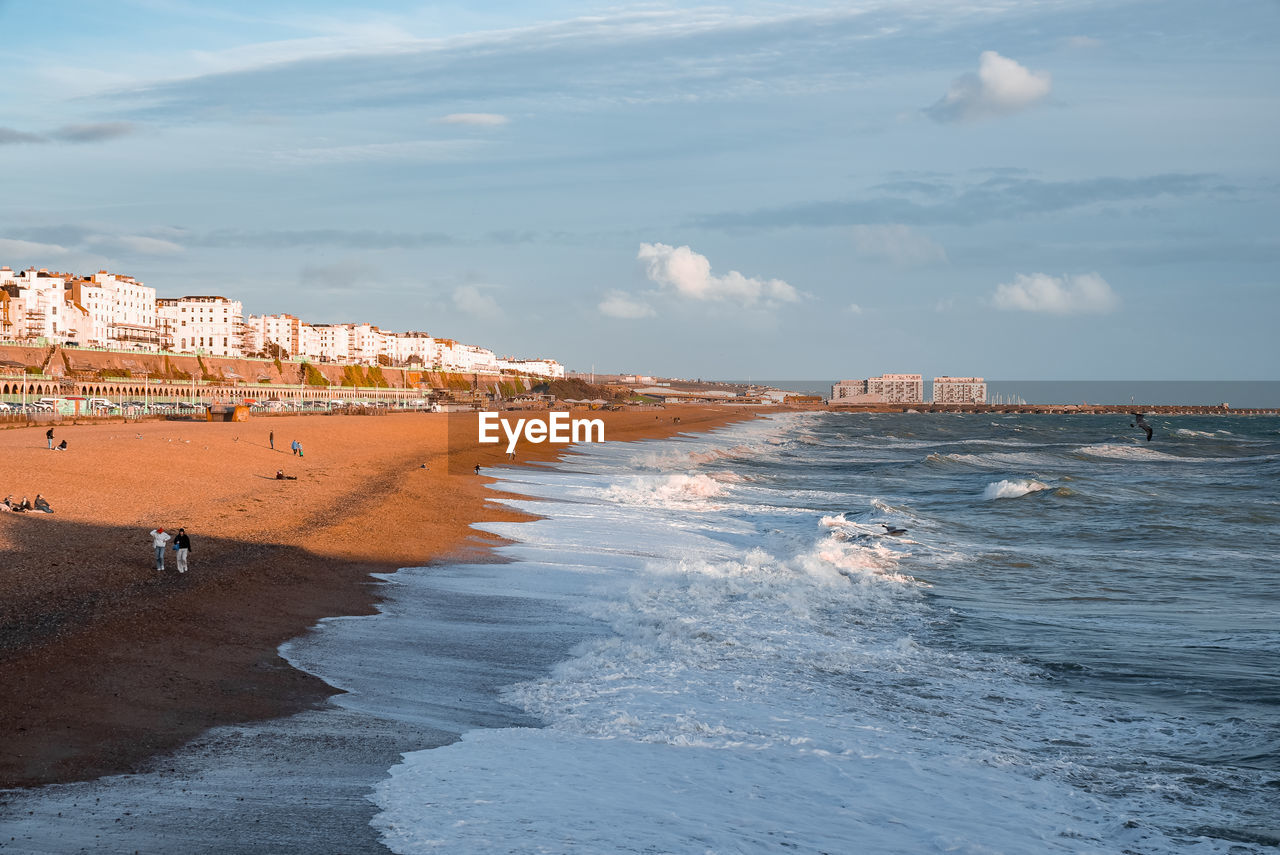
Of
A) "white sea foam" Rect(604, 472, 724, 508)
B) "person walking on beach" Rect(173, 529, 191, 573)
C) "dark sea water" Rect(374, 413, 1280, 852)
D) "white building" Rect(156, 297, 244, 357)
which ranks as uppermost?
"white building" Rect(156, 297, 244, 357)

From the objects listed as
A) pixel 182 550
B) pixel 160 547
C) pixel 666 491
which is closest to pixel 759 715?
pixel 182 550

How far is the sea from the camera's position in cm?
691

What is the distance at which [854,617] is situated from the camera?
14.5 meters

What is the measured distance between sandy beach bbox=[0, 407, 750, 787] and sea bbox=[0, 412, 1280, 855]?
25.7 inches

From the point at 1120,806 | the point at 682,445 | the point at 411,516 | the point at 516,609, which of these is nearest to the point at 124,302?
the point at 682,445

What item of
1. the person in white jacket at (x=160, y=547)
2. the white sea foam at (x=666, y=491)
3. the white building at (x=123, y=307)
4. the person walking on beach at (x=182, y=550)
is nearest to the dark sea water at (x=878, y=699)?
the white sea foam at (x=666, y=491)

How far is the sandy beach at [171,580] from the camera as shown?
8320 millimetres

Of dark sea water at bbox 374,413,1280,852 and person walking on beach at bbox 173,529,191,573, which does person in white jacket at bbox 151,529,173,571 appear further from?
dark sea water at bbox 374,413,1280,852

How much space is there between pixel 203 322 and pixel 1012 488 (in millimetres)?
152016

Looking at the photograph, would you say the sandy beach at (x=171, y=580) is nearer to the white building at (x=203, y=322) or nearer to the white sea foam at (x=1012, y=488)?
the white sea foam at (x=1012, y=488)

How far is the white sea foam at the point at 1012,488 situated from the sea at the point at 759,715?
1060cm

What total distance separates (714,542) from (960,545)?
6148 millimetres

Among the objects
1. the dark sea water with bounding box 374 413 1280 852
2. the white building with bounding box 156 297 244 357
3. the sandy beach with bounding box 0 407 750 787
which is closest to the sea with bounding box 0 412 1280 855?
the dark sea water with bounding box 374 413 1280 852

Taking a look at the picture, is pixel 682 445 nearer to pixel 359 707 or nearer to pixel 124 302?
pixel 359 707
